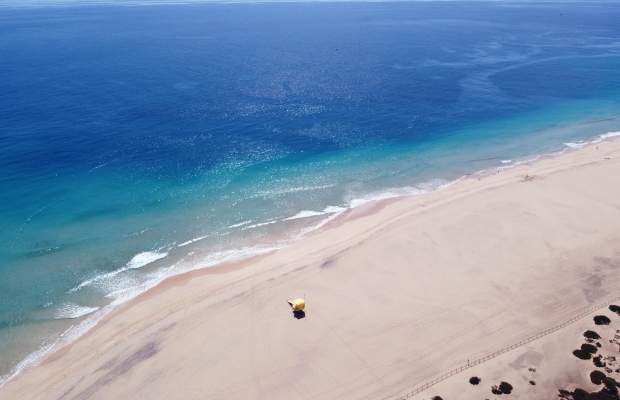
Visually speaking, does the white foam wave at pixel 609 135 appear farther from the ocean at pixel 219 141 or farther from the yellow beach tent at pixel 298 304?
the yellow beach tent at pixel 298 304

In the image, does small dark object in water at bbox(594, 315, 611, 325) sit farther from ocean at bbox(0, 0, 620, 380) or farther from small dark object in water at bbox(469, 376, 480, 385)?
ocean at bbox(0, 0, 620, 380)

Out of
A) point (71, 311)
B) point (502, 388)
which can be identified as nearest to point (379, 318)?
point (502, 388)

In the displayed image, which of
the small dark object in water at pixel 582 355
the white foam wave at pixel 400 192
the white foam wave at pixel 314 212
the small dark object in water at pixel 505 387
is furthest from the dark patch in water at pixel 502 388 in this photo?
the white foam wave at pixel 400 192

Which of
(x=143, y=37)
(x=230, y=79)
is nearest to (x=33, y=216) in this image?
(x=230, y=79)

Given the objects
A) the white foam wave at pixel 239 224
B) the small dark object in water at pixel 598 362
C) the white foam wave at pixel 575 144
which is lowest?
the small dark object in water at pixel 598 362

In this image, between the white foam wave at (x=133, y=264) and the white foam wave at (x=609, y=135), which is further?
the white foam wave at (x=609, y=135)

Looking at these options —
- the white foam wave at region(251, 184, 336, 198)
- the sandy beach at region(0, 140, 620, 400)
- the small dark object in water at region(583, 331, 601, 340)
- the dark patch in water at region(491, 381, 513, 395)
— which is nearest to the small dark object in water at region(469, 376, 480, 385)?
the sandy beach at region(0, 140, 620, 400)
